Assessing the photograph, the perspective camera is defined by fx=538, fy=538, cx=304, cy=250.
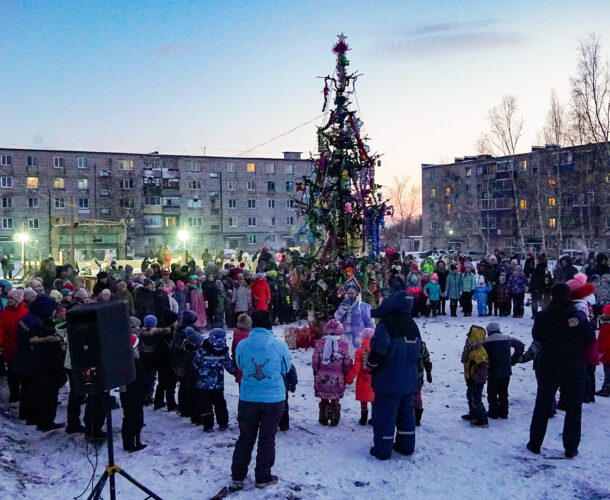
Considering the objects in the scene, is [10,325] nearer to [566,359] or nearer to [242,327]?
[242,327]

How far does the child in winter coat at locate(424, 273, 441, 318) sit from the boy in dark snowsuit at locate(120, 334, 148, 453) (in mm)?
11533

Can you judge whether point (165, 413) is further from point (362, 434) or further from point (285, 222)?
point (285, 222)

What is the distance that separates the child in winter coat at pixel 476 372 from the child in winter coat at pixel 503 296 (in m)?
9.32

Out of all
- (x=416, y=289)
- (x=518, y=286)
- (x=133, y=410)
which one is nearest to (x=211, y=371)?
(x=133, y=410)

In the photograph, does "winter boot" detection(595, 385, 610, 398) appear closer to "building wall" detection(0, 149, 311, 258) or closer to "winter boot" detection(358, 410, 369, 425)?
"winter boot" detection(358, 410, 369, 425)

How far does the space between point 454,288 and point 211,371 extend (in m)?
11.3

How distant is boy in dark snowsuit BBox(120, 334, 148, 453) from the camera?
629 centimetres

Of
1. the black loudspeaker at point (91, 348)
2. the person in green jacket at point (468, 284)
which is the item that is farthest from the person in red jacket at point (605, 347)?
the person in green jacket at point (468, 284)

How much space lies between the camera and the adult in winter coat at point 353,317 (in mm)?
9602

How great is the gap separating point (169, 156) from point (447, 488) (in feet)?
184

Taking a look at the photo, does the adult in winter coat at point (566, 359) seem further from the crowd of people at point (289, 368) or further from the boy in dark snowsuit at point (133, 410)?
the boy in dark snowsuit at point (133, 410)

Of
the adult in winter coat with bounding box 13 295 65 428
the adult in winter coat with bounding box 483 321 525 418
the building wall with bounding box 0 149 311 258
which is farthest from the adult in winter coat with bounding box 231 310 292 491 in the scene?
the building wall with bounding box 0 149 311 258

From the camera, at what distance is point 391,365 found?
5867mm

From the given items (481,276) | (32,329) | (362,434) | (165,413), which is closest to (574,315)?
(362,434)
